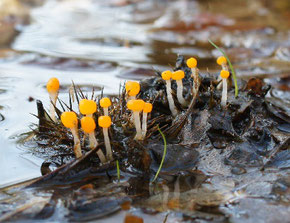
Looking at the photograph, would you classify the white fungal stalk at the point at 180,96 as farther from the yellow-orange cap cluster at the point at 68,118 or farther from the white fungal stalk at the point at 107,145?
the yellow-orange cap cluster at the point at 68,118

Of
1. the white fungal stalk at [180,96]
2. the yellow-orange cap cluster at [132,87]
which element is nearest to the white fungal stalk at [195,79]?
the white fungal stalk at [180,96]

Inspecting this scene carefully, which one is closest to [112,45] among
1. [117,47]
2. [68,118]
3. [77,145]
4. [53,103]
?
[117,47]

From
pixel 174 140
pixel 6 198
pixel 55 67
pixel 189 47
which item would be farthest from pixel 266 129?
pixel 189 47

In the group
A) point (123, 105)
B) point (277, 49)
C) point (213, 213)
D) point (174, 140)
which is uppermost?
point (277, 49)

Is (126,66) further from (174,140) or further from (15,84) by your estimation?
(174,140)

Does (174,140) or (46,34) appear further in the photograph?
(46,34)

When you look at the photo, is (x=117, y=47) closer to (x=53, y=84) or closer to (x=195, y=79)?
(x=195, y=79)

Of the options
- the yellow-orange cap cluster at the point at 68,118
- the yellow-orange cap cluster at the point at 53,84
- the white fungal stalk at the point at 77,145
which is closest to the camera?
the yellow-orange cap cluster at the point at 68,118
